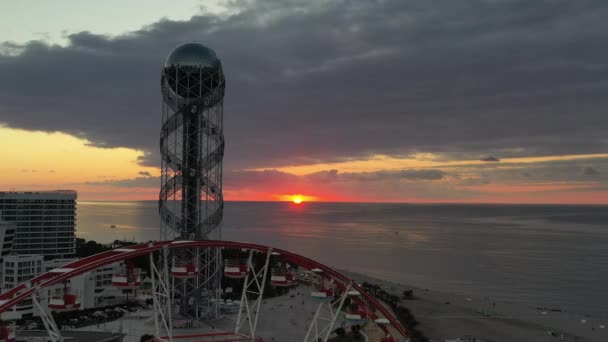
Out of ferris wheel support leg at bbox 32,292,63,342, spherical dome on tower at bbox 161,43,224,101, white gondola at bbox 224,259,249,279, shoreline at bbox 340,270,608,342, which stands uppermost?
spherical dome on tower at bbox 161,43,224,101

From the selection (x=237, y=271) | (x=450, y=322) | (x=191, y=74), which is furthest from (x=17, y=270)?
(x=450, y=322)

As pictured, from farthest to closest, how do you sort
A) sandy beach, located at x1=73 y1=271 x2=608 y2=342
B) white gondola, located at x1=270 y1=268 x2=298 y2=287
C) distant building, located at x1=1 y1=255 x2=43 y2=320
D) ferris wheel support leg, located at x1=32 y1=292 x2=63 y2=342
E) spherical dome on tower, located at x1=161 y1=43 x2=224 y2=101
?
distant building, located at x1=1 y1=255 x2=43 y2=320, spherical dome on tower, located at x1=161 y1=43 x2=224 y2=101, sandy beach, located at x1=73 y1=271 x2=608 y2=342, white gondola, located at x1=270 y1=268 x2=298 y2=287, ferris wheel support leg, located at x1=32 y1=292 x2=63 y2=342

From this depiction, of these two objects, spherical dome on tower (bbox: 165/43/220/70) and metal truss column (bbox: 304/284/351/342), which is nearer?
metal truss column (bbox: 304/284/351/342)

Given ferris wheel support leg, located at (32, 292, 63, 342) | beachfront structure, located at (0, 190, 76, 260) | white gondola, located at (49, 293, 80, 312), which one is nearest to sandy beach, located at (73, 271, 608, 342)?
white gondola, located at (49, 293, 80, 312)

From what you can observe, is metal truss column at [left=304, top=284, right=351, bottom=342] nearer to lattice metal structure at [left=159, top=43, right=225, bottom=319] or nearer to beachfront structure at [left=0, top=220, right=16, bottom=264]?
lattice metal structure at [left=159, top=43, right=225, bottom=319]

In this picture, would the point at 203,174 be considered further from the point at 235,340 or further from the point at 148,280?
the point at 148,280

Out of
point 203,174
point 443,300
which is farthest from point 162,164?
point 443,300

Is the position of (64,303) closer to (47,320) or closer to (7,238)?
(47,320)

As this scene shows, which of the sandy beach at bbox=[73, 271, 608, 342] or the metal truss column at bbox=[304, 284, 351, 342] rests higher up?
the metal truss column at bbox=[304, 284, 351, 342]
